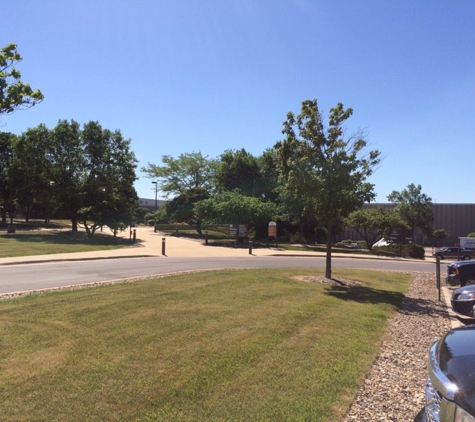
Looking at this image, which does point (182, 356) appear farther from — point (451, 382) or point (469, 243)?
point (469, 243)

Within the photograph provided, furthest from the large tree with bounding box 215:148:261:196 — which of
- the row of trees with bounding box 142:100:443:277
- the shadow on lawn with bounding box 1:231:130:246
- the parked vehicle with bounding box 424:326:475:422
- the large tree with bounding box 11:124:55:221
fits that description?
the parked vehicle with bounding box 424:326:475:422

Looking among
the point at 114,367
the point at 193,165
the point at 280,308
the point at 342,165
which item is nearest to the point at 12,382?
the point at 114,367

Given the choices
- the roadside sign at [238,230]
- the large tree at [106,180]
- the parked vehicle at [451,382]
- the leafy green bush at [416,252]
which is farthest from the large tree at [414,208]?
the parked vehicle at [451,382]

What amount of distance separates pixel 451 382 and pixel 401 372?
11.5 ft

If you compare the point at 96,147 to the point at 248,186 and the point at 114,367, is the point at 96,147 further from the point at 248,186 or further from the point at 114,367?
the point at 114,367

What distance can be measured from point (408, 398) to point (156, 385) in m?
2.84

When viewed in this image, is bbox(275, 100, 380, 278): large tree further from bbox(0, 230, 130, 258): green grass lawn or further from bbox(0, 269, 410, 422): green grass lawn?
bbox(0, 230, 130, 258): green grass lawn

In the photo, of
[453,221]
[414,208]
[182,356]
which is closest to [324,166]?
[182,356]

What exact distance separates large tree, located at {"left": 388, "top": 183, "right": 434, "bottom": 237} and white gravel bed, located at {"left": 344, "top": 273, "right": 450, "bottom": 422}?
134ft

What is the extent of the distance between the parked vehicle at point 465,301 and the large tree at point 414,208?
39777 mm

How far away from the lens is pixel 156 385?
15.0 ft

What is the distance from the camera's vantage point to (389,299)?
11.4 meters

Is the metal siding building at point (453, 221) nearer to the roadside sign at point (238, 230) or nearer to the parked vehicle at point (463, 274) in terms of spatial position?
the roadside sign at point (238, 230)

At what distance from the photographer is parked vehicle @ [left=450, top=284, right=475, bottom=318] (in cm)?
920
